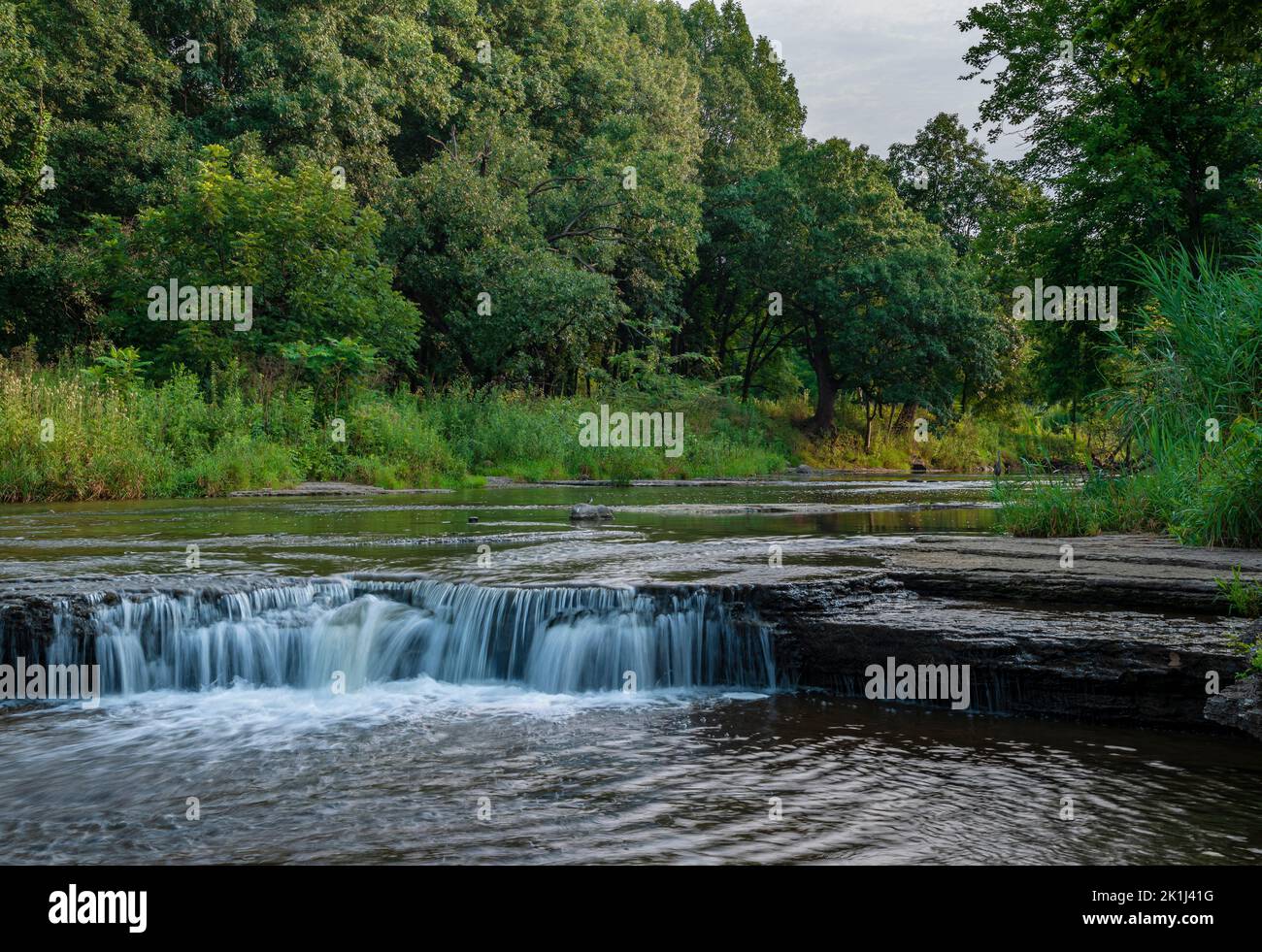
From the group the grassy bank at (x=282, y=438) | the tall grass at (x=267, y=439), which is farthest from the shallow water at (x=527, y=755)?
the tall grass at (x=267, y=439)

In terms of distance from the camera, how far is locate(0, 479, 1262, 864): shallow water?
402 cm

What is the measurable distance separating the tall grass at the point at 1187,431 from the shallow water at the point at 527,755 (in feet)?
8.15

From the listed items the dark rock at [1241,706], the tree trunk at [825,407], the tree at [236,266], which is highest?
the tree at [236,266]

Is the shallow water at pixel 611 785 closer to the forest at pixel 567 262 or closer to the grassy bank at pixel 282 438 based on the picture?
the forest at pixel 567 262

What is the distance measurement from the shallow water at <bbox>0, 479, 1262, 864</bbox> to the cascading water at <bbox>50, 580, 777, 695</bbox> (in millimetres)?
20

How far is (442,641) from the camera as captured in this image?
7008mm

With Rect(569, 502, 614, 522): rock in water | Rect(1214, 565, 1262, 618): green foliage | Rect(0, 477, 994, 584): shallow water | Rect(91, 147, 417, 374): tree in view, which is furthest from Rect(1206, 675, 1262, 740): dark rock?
Rect(91, 147, 417, 374): tree

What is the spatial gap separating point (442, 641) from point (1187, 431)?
625cm

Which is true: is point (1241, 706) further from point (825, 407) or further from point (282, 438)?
point (825, 407)

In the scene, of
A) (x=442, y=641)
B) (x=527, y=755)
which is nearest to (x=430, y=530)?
(x=442, y=641)

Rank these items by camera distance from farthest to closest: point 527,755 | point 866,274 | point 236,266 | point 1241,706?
point 866,274, point 236,266, point 527,755, point 1241,706

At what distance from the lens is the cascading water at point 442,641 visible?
22.0 feet

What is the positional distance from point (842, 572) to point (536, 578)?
2244 millimetres
